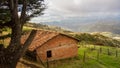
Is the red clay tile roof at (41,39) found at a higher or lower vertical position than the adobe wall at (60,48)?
higher

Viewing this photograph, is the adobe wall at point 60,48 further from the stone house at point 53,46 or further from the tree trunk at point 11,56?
the tree trunk at point 11,56

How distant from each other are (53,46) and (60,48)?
1.82 metres

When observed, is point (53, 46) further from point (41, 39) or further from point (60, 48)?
point (41, 39)

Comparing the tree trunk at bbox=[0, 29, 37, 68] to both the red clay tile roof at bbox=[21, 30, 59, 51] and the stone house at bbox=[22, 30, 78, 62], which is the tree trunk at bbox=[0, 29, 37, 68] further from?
the red clay tile roof at bbox=[21, 30, 59, 51]

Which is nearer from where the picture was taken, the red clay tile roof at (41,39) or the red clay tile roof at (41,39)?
the red clay tile roof at (41,39)

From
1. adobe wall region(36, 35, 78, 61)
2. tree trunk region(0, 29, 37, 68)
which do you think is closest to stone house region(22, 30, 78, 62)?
adobe wall region(36, 35, 78, 61)

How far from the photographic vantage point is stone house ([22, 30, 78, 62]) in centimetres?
4538

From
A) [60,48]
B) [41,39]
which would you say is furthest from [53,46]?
[41,39]

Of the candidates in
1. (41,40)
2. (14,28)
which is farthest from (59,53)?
(14,28)

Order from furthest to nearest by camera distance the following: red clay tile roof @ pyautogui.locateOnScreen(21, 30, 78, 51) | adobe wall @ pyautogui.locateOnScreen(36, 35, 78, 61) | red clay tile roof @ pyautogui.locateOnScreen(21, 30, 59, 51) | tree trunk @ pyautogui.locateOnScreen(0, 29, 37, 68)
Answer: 1. adobe wall @ pyautogui.locateOnScreen(36, 35, 78, 61)
2. red clay tile roof @ pyautogui.locateOnScreen(21, 30, 59, 51)
3. red clay tile roof @ pyautogui.locateOnScreen(21, 30, 78, 51)
4. tree trunk @ pyautogui.locateOnScreen(0, 29, 37, 68)

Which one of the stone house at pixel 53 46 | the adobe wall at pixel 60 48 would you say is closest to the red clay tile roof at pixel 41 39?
the stone house at pixel 53 46

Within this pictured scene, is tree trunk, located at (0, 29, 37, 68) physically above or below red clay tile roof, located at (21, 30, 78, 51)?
above

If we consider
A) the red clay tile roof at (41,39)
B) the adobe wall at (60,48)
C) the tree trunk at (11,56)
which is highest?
the tree trunk at (11,56)

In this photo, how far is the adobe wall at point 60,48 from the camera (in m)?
45.7
